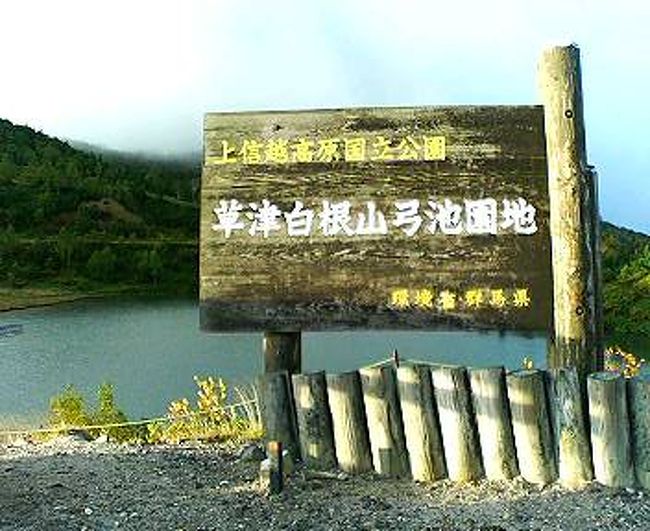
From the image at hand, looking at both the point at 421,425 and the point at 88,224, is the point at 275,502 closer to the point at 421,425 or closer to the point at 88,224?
the point at 421,425

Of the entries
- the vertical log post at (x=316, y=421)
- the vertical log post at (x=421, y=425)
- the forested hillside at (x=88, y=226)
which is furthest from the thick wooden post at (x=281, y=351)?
the forested hillside at (x=88, y=226)

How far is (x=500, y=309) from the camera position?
6.43m

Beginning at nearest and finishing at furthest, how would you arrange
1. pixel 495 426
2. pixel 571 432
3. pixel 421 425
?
pixel 571 432 < pixel 495 426 < pixel 421 425

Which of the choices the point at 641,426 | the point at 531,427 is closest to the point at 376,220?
the point at 531,427

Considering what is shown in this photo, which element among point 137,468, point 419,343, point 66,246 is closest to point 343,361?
point 419,343

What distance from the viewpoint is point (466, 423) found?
604cm

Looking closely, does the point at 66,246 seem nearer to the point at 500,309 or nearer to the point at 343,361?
the point at 343,361

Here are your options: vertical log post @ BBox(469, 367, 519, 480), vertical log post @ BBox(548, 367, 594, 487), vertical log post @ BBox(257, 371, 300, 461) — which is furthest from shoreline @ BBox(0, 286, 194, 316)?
vertical log post @ BBox(548, 367, 594, 487)

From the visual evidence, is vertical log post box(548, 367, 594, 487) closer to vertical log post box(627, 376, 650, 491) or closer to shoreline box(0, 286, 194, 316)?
vertical log post box(627, 376, 650, 491)

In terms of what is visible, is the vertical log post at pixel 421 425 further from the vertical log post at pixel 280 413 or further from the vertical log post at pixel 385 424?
the vertical log post at pixel 280 413

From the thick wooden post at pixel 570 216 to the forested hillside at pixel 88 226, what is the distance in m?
42.5

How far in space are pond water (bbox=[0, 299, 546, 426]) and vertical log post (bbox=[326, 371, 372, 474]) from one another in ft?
29.7

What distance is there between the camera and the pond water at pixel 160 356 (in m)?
21.1

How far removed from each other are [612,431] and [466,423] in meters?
1.00
